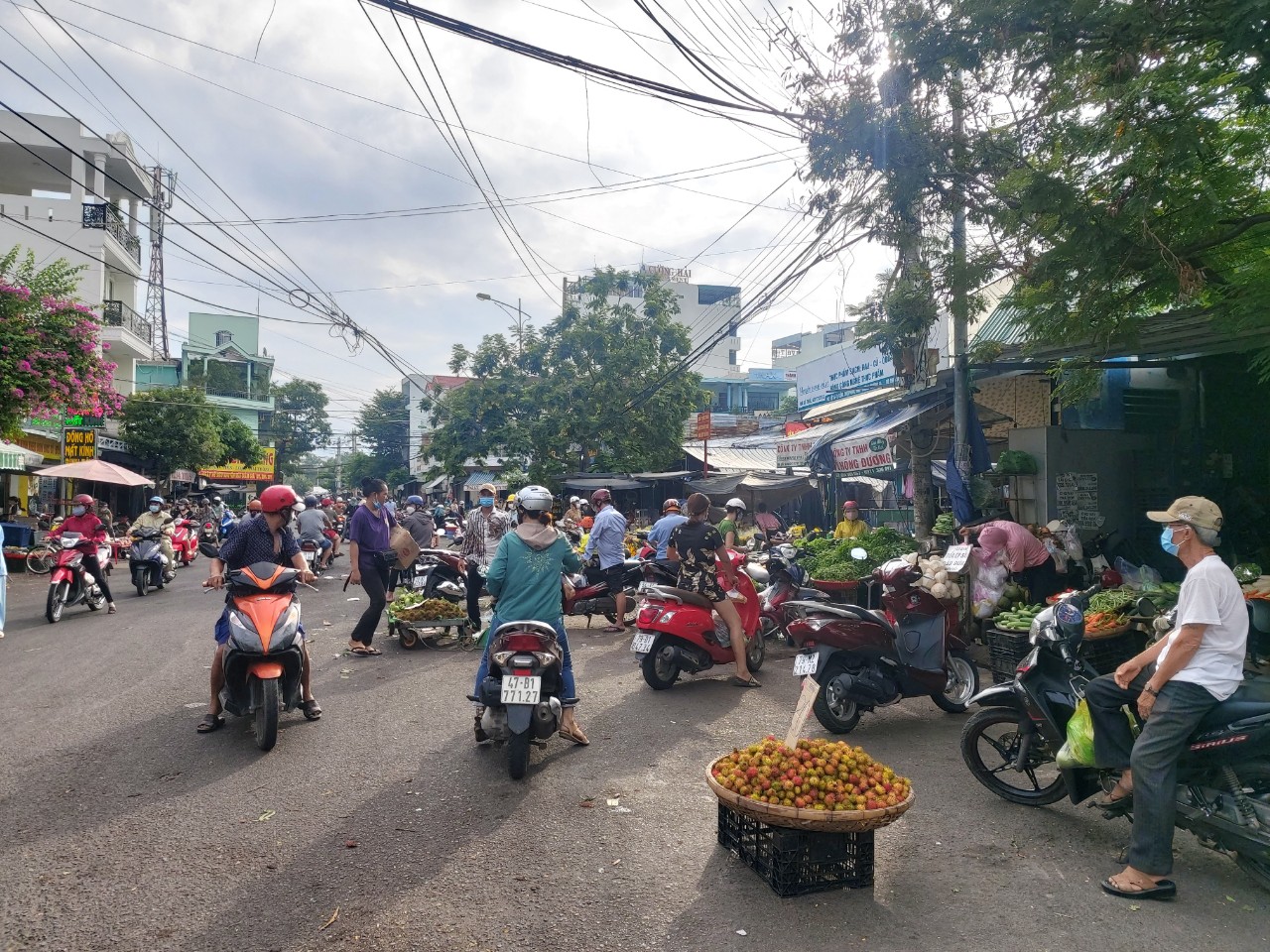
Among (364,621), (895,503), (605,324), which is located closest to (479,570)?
(364,621)

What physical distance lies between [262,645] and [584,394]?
22.3m

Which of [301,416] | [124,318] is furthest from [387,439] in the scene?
[124,318]

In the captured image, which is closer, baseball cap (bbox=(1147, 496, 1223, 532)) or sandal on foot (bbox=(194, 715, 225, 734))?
baseball cap (bbox=(1147, 496, 1223, 532))

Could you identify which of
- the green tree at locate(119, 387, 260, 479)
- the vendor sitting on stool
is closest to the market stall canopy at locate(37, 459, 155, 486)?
the green tree at locate(119, 387, 260, 479)

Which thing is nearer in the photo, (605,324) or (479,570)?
(479,570)

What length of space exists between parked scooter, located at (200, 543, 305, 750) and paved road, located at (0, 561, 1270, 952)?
0.29m

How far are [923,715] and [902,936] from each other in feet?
12.3

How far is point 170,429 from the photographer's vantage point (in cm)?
3133

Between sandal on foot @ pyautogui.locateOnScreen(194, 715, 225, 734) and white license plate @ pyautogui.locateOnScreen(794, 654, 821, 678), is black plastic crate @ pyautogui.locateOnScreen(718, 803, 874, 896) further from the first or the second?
sandal on foot @ pyautogui.locateOnScreen(194, 715, 225, 734)

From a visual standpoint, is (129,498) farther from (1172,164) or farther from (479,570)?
(1172,164)

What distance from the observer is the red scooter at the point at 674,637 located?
776cm

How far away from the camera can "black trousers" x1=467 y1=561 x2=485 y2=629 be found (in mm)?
10226

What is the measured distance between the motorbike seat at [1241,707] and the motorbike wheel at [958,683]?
10.6 feet

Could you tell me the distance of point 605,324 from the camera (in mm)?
27891
